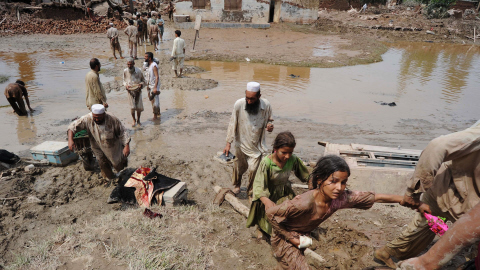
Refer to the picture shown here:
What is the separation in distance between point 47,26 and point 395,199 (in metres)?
26.3

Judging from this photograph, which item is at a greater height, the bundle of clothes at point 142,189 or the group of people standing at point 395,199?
the group of people standing at point 395,199

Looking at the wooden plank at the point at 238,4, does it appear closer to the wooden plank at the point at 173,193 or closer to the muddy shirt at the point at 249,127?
the muddy shirt at the point at 249,127

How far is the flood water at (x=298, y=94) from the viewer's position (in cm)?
839

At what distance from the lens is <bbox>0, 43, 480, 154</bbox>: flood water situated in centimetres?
839

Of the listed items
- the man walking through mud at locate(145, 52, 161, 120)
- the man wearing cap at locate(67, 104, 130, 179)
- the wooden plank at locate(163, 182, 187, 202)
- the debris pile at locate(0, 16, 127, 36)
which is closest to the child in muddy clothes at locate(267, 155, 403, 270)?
the wooden plank at locate(163, 182, 187, 202)

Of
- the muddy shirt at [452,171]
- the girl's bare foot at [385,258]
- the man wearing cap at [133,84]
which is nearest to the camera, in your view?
the muddy shirt at [452,171]

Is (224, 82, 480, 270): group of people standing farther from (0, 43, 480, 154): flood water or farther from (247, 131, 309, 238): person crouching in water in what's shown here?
(0, 43, 480, 154): flood water

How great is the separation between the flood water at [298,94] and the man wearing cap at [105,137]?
296 cm

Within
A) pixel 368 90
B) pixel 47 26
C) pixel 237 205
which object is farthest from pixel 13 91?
pixel 47 26

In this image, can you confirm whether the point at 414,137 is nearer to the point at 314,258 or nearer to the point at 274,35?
the point at 314,258

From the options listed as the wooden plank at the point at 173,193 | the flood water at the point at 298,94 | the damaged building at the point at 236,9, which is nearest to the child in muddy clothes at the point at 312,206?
the wooden plank at the point at 173,193

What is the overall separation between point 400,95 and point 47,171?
10988mm

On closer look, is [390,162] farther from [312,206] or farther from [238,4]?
[238,4]

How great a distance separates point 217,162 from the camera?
5.83m
